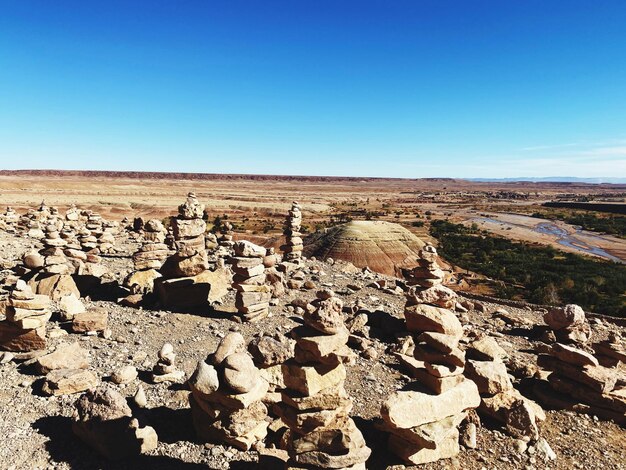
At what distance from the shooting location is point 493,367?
10.2m

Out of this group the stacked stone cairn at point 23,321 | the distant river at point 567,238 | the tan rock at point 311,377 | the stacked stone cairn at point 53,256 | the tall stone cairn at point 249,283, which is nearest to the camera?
the tan rock at point 311,377

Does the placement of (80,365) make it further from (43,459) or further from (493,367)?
(493,367)

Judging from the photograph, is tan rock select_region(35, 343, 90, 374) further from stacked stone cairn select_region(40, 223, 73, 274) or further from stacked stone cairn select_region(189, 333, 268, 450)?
stacked stone cairn select_region(40, 223, 73, 274)

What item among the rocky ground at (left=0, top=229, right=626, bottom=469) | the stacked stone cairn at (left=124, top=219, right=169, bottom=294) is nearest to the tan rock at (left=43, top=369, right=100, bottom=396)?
the rocky ground at (left=0, top=229, right=626, bottom=469)

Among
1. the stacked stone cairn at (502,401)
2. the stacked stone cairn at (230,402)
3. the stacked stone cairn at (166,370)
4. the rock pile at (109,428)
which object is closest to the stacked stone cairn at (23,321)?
the stacked stone cairn at (166,370)

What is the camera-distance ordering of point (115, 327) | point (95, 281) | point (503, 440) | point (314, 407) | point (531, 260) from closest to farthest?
point (314, 407) → point (503, 440) → point (115, 327) → point (95, 281) → point (531, 260)

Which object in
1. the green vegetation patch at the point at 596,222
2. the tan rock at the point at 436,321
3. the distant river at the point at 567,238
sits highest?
the tan rock at the point at 436,321

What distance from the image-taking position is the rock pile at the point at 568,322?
13.9 meters

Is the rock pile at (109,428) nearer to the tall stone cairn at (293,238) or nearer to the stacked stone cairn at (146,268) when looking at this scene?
the stacked stone cairn at (146,268)

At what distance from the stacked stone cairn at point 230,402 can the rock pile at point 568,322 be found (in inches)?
438

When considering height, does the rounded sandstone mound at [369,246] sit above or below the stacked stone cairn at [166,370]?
below

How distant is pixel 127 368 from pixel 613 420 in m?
12.4

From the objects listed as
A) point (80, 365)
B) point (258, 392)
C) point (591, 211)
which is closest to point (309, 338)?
point (258, 392)

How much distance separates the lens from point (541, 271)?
141ft
